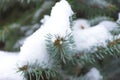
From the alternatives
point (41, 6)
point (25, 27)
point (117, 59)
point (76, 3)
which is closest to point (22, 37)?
point (25, 27)

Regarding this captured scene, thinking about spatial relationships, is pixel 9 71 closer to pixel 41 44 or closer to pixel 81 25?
pixel 41 44

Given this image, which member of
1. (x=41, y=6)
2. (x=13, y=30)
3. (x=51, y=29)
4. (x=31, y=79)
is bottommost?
(x=31, y=79)

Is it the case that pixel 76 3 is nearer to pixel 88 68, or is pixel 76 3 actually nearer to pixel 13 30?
pixel 88 68

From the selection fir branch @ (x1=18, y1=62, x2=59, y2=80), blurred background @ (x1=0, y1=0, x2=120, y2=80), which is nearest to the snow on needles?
fir branch @ (x1=18, y1=62, x2=59, y2=80)

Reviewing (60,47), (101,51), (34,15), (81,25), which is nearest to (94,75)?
(81,25)

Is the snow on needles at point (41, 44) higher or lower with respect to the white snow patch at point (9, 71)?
higher

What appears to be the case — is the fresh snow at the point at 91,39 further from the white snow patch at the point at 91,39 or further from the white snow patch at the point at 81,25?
the white snow patch at the point at 81,25

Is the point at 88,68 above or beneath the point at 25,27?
beneath

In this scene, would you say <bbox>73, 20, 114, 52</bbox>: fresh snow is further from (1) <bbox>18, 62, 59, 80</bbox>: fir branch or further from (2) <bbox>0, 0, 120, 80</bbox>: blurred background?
(2) <bbox>0, 0, 120, 80</bbox>: blurred background

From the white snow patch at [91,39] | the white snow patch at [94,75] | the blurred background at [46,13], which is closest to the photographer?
the white snow patch at [91,39]

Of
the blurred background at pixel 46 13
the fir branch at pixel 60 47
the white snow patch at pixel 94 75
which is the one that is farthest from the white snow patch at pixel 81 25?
→ the fir branch at pixel 60 47

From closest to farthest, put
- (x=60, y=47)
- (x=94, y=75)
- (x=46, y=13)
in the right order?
(x=60, y=47)
(x=94, y=75)
(x=46, y=13)
